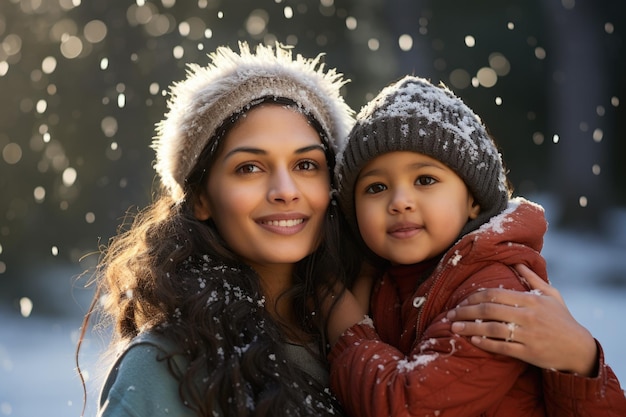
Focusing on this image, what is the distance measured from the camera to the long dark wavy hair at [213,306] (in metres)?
2.47

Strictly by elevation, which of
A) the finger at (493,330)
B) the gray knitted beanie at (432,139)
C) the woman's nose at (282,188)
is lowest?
the finger at (493,330)

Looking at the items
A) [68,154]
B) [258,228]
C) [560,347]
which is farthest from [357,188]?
[68,154]

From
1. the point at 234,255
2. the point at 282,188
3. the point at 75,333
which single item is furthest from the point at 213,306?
the point at 75,333

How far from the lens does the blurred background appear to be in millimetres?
12305

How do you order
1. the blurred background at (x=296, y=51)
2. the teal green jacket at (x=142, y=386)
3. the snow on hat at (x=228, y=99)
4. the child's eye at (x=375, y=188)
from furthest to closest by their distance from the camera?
1. the blurred background at (x=296, y=51)
2. the snow on hat at (x=228, y=99)
3. the child's eye at (x=375, y=188)
4. the teal green jacket at (x=142, y=386)

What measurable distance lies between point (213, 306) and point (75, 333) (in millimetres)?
7973

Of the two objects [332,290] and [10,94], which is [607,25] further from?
[332,290]

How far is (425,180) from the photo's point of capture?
278 centimetres

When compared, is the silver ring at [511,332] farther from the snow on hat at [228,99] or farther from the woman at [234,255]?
the snow on hat at [228,99]

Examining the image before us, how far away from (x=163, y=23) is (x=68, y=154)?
8.30ft

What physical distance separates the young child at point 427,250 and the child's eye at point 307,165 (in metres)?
0.10

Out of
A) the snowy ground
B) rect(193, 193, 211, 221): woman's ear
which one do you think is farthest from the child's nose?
the snowy ground

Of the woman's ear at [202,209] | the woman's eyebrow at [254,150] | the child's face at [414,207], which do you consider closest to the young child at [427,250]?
the child's face at [414,207]

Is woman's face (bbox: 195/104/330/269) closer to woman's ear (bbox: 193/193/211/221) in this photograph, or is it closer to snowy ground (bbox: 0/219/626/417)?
woman's ear (bbox: 193/193/211/221)
